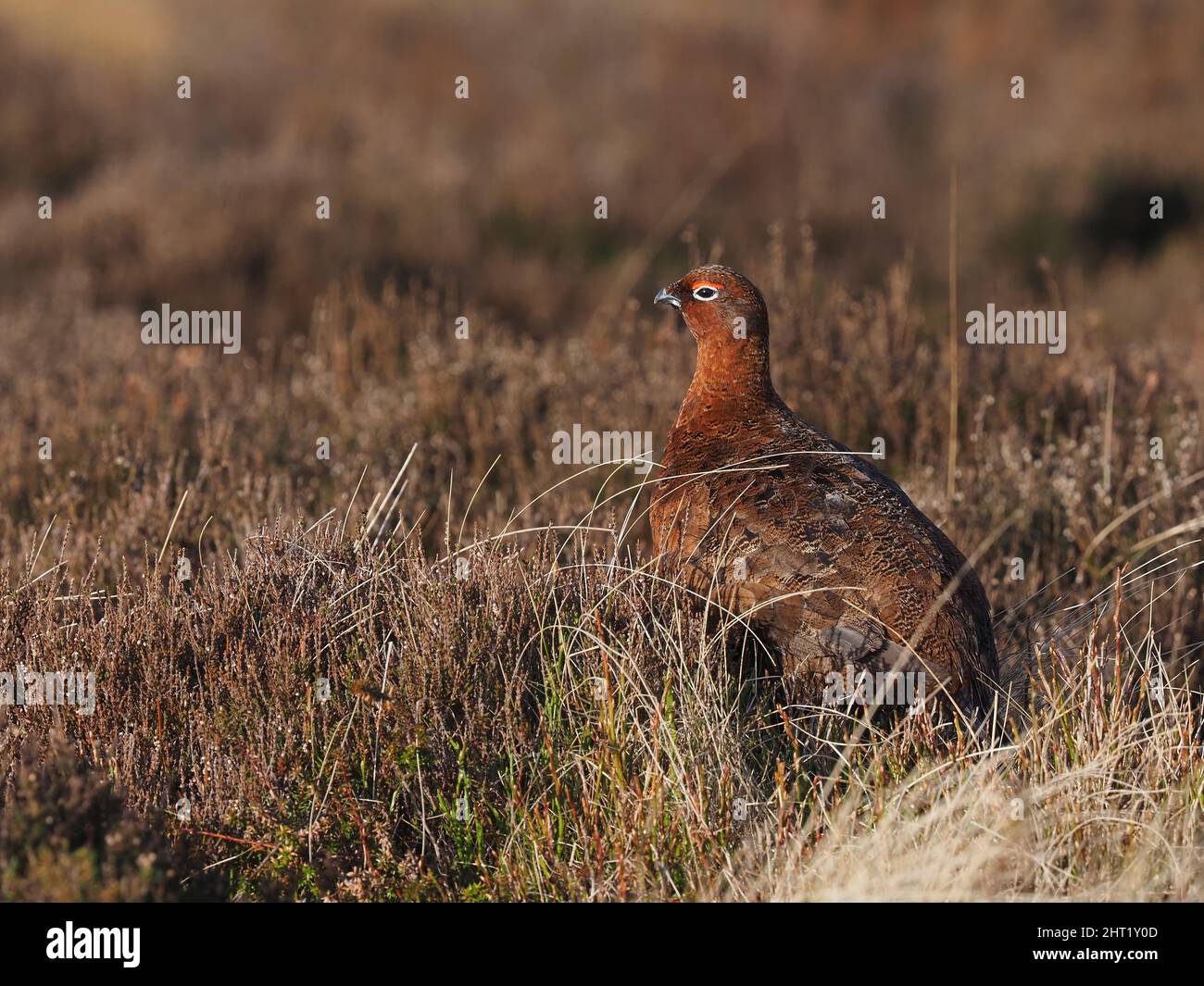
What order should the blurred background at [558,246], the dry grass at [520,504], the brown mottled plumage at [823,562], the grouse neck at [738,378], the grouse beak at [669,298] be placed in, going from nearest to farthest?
the dry grass at [520,504] → the brown mottled plumage at [823,562] → the grouse neck at [738,378] → the grouse beak at [669,298] → the blurred background at [558,246]

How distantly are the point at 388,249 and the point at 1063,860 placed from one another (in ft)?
29.7

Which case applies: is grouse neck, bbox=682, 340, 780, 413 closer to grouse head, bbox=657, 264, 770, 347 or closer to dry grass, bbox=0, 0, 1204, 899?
grouse head, bbox=657, 264, 770, 347

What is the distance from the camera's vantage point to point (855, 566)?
304cm

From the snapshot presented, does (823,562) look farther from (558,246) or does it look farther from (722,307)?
(558,246)

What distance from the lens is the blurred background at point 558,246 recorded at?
5047 mm

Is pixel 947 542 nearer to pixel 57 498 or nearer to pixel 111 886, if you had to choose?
pixel 111 886

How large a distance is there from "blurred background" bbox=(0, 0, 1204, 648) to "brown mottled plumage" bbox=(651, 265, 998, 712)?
0.70m

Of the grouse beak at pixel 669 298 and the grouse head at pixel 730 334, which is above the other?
the grouse beak at pixel 669 298

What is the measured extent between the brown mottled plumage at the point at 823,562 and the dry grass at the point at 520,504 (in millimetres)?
119

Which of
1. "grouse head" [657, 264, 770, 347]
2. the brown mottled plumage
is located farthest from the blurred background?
"grouse head" [657, 264, 770, 347]

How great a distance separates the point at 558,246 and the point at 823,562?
895cm

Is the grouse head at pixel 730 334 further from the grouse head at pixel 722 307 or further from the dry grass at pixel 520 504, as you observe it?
the dry grass at pixel 520 504

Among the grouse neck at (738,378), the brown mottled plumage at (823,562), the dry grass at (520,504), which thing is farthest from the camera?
the grouse neck at (738,378)

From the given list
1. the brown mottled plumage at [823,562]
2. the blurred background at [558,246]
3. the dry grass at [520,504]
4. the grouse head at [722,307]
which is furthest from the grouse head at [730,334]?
the blurred background at [558,246]
